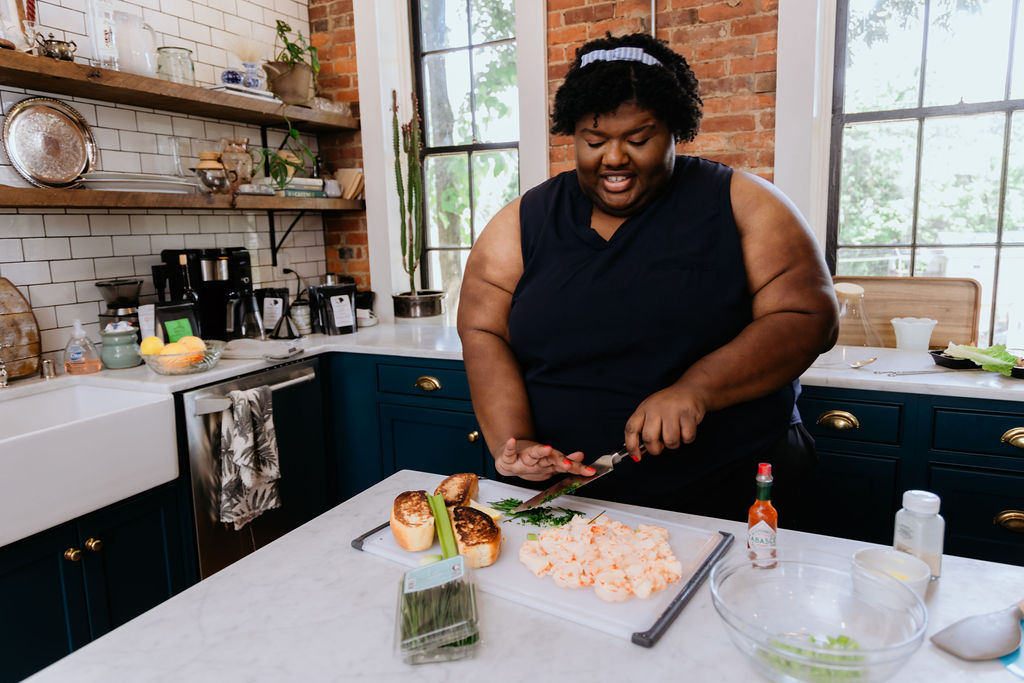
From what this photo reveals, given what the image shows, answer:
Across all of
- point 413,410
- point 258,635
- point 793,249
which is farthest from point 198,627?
point 413,410

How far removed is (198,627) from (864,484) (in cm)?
191

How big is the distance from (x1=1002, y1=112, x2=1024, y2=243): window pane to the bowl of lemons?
2.94 metres

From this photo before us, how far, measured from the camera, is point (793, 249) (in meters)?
1.31

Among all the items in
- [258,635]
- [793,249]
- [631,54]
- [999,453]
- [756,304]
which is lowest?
[999,453]

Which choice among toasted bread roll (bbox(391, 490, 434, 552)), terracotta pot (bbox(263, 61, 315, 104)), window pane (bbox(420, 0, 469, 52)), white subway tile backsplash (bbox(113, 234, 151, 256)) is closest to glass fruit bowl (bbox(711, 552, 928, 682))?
toasted bread roll (bbox(391, 490, 434, 552))

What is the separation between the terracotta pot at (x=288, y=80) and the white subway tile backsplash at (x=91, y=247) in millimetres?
1028

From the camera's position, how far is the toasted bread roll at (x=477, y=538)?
3.32 feet

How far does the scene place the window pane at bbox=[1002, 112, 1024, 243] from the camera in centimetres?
254

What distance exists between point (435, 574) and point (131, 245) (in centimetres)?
240

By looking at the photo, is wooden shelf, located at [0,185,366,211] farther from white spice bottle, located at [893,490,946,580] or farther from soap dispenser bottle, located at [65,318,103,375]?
white spice bottle, located at [893,490,946,580]

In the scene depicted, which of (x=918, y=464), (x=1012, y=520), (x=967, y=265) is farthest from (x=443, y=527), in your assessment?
(x=967, y=265)

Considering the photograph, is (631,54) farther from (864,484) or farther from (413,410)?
(413,410)

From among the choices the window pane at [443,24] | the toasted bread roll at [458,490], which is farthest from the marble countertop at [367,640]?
the window pane at [443,24]

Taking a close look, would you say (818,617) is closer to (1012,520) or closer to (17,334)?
(1012,520)
